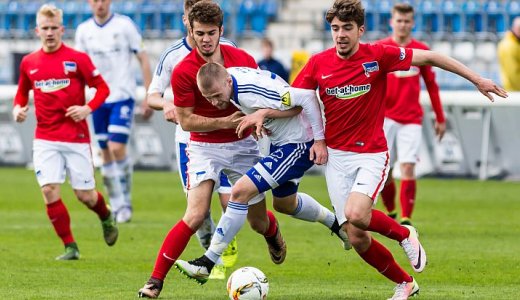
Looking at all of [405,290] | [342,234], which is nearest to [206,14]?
[405,290]

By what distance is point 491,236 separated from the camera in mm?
13109

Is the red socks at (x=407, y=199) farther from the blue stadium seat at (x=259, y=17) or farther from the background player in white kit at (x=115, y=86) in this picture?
the blue stadium seat at (x=259, y=17)

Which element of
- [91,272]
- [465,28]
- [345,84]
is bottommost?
[465,28]

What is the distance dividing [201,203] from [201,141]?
21.9 inches

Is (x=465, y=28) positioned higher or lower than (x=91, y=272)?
lower

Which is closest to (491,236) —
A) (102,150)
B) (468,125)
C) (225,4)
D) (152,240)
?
(152,240)

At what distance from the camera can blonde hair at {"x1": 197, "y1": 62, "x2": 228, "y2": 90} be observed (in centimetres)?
848

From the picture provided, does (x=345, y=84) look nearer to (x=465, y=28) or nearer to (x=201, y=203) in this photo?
(x=201, y=203)

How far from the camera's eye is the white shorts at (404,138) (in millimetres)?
13906

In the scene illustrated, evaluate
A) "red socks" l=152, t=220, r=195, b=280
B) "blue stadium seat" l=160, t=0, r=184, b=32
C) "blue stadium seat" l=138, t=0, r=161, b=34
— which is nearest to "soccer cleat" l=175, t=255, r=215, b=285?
"red socks" l=152, t=220, r=195, b=280

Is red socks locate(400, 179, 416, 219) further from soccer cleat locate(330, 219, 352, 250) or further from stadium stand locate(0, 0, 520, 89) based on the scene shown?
stadium stand locate(0, 0, 520, 89)

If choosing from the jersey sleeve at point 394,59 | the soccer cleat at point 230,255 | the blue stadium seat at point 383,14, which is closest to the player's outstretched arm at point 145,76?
the soccer cleat at point 230,255

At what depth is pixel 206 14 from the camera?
8.83m

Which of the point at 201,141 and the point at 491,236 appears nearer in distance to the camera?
the point at 201,141
